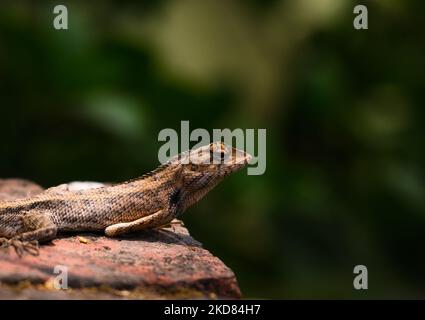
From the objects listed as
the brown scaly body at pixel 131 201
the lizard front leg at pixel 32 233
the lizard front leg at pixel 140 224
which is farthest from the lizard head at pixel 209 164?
the lizard front leg at pixel 32 233

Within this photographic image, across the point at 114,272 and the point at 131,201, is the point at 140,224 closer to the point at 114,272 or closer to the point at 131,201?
the point at 131,201

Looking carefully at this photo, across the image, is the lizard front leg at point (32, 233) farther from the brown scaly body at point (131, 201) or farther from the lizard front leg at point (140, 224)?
the lizard front leg at point (140, 224)

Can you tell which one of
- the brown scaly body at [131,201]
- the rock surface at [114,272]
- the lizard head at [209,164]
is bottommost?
the rock surface at [114,272]

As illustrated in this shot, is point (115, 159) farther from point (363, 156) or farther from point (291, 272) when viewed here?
point (363, 156)

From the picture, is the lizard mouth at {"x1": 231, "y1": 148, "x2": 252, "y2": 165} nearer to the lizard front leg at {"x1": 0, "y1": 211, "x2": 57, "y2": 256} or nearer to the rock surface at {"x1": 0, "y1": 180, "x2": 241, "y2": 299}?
the rock surface at {"x1": 0, "y1": 180, "x2": 241, "y2": 299}

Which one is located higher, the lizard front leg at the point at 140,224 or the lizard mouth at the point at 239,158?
the lizard mouth at the point at 239,158

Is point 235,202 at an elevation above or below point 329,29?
below

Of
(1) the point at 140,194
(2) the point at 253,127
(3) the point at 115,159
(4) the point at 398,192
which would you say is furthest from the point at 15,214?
(4) the point at 398,192
